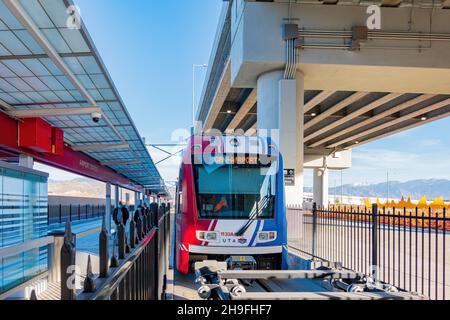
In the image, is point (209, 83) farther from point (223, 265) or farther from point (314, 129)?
point (223, 265)

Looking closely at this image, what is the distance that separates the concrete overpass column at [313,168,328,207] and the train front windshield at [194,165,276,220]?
35.4 meters

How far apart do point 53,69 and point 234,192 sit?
4732mm

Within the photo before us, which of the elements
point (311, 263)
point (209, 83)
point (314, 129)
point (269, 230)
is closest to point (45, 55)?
point (269, 230)

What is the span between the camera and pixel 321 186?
144ft

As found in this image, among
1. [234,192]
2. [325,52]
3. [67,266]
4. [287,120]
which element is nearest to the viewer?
[67,266]

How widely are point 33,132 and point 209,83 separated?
1542 centimetres

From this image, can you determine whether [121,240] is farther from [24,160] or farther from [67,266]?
[24,160]

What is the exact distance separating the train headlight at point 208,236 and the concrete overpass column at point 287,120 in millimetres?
5119

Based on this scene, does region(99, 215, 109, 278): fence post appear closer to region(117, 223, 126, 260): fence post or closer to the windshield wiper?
region(117, 223, 126, 260): fence post

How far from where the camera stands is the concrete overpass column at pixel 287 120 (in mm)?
12836

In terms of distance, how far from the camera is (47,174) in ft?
29.1

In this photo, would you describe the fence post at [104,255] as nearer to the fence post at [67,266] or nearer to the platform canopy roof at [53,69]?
the fence post at [67,266]

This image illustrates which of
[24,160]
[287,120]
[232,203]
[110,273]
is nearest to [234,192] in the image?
[232,203]
